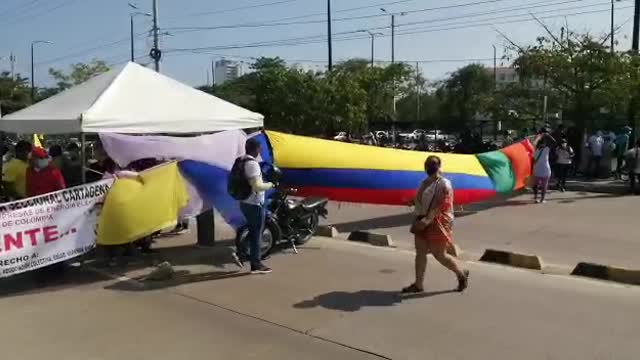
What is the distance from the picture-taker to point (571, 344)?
19.4 ft

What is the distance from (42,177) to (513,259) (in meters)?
6.36

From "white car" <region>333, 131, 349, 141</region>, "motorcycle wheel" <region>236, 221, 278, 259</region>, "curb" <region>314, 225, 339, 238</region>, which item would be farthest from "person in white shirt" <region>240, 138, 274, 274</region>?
"white car" <region>333, 131, 349, 141</region>

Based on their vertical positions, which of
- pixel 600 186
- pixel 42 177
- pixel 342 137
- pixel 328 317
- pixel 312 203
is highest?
pixel 342 137

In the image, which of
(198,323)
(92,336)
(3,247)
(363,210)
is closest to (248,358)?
(198,323)

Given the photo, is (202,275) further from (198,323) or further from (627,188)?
(627,188)

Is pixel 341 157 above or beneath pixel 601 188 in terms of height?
above

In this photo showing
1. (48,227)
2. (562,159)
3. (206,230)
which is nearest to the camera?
(48,227)

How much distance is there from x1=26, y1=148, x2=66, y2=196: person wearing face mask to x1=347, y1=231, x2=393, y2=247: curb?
15.9 feet

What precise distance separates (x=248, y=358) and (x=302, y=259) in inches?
153

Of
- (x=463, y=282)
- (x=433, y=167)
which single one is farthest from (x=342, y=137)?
(x=433, y=167)

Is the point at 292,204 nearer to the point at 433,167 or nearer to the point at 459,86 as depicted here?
the point at 433,167

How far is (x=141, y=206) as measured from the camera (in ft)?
Result: 29.4

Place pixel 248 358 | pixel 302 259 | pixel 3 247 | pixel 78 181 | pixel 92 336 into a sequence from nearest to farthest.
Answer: pixel 248 358
pixel 92 336
pixel 3 247
pixel 302 259
pixel 78 181

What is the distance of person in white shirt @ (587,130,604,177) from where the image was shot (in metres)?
21.1
